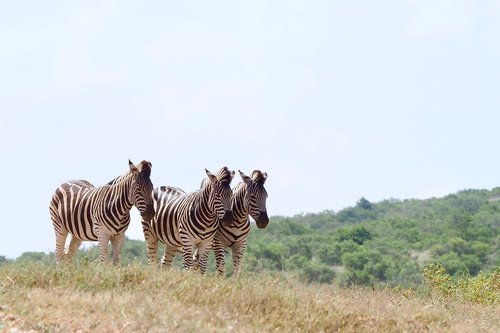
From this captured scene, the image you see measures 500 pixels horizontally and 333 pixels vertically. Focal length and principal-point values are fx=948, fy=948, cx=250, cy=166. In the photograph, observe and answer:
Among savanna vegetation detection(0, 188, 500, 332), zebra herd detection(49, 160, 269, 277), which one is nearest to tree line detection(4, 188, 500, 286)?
zebra herd detection(49, 160, 269, 277)

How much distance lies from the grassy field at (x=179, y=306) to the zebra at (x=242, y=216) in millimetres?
2852

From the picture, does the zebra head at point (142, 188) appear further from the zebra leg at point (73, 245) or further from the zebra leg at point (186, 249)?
the zebra leg at point (73, 245)

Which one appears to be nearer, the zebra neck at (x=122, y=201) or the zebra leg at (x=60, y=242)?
the zebra neck at (x=122, y=201)

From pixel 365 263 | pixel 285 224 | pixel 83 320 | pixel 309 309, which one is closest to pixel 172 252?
pixel 309 309

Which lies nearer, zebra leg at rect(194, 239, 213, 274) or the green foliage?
zebra leg at rect(194, 239, 213, 274)

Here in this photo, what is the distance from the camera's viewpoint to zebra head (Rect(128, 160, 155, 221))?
16.2m

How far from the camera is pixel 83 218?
17.5 meters

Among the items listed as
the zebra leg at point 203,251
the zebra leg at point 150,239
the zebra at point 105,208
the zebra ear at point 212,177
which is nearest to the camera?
the zebra at point 105,208

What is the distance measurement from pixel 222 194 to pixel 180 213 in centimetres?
107

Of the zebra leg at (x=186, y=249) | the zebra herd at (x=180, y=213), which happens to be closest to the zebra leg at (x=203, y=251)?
the zebra herd at (x=180, y=213)

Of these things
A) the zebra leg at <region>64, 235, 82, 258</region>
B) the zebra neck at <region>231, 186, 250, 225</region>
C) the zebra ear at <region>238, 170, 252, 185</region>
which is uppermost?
the zebra ear at <region>238, 170, 252, 185</region>

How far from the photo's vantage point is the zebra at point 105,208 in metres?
16.2

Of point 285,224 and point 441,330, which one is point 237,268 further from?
point 285,224

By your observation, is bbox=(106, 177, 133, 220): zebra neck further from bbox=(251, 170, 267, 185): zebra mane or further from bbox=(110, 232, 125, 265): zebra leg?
bbox=(251, 170, 267, 185): zebra mane
